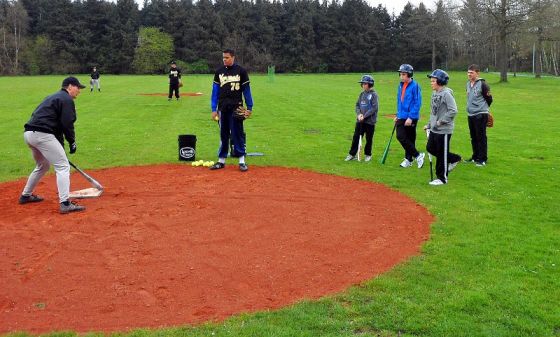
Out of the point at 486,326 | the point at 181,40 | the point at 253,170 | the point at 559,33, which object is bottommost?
the point at 486,326

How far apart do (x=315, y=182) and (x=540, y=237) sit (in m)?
4.25

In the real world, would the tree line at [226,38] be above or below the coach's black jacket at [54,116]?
above

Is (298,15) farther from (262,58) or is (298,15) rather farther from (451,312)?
(451,312)

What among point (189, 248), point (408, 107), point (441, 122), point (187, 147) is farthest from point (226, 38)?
point (189, 248)

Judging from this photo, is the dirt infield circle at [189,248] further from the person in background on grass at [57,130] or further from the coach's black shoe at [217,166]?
the coach's black shoe at [217,166]

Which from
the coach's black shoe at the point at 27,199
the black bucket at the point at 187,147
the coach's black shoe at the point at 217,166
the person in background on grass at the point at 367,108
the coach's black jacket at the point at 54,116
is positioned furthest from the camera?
the black bucket at the point at 187,147

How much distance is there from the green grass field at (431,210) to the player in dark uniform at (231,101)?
1128mm

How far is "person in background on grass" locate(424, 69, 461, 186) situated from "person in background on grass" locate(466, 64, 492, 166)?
224 centimetres

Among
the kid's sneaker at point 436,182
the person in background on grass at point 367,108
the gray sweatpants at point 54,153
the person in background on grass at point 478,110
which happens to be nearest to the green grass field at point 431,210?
the kid's sneaker at point 436,182

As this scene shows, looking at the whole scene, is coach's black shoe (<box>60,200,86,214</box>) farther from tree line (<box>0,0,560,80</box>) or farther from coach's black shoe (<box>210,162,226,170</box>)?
tree line (<box>0,0,560,80</box>)

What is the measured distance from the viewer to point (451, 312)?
16.3 ft

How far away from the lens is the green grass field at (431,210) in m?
4.79

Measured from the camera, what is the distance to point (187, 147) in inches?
486

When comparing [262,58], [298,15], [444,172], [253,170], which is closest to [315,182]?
[253,170]
